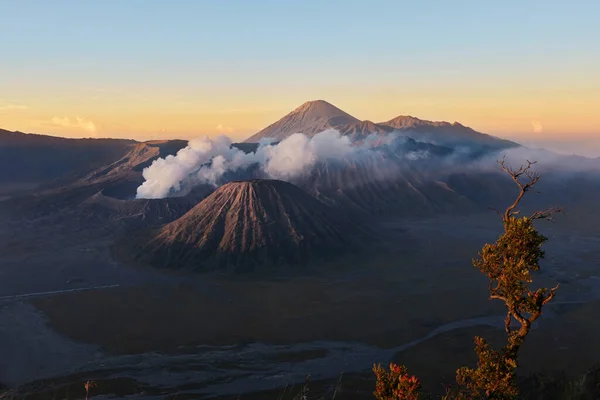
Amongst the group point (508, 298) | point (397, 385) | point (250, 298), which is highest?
point (508, 298)

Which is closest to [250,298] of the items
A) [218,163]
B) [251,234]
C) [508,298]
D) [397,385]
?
[251,234]

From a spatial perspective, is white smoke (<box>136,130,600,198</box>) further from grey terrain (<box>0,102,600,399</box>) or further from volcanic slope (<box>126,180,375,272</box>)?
volcanic slope (<box>126,180,375,272</box>)

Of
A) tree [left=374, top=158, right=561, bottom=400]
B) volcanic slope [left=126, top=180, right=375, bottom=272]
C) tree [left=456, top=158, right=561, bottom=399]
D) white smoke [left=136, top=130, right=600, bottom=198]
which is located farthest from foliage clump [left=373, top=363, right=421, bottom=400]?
white smoke [left=136, top=130, right=600, bottom=198]

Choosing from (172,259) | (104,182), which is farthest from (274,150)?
(172,259)

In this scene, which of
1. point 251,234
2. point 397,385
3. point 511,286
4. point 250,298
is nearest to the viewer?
point 511,286

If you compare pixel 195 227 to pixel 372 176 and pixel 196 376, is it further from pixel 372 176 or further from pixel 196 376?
pixel 372 176

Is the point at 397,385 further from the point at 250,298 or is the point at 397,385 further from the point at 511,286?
the point at 250,298

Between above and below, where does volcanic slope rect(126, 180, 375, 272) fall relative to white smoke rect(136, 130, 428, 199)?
below
